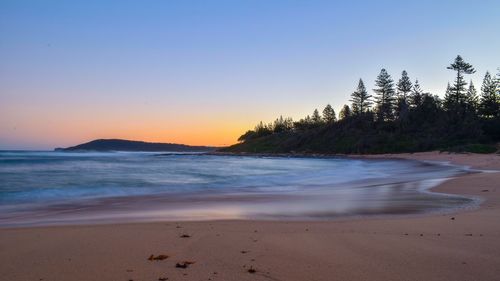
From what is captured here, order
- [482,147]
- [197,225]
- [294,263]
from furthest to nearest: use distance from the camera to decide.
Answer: [482,147], [197,225], [294,263]

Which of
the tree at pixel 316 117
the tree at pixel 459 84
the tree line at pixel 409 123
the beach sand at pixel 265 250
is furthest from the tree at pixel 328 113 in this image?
the beach sand at pixel 265 250

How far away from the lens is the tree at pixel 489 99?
7094 cm

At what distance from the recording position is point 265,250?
5.23m

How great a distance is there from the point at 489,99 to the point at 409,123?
48.5 ft

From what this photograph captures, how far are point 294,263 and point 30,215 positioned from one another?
7642mm

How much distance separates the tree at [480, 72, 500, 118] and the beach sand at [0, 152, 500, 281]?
73474 millimetres

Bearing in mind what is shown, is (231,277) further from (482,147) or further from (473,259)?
(482,147)

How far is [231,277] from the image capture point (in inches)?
163

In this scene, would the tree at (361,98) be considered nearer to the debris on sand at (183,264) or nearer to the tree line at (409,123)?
the tree line at (409,123)

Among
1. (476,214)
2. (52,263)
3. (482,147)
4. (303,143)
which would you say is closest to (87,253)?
(52,263)

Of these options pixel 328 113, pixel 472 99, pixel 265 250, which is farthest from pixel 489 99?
pixel 265 250

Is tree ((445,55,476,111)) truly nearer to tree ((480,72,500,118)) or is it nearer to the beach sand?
tree ((480,72,500,118))

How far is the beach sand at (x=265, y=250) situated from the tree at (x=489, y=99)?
73474 millimetres

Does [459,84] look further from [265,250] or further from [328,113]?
[265,250]
